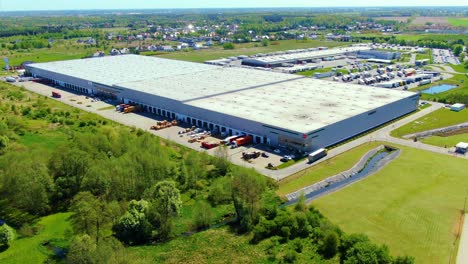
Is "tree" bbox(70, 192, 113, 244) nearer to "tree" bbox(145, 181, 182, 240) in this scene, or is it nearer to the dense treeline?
the dense treeline

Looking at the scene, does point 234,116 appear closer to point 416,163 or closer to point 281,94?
point 281,94

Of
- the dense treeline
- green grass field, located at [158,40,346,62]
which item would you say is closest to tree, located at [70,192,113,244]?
the dense treeline

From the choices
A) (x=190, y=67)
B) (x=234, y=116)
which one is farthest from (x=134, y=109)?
(x=190, y=67)

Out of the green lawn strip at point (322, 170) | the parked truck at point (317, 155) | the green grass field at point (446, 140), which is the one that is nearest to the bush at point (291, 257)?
the green lawn strip at point (322, 170)

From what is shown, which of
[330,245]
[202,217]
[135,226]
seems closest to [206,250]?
[202,217]

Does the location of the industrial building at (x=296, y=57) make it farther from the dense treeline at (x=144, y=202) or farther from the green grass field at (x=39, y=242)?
the green grass field at (x=39, y=242)
